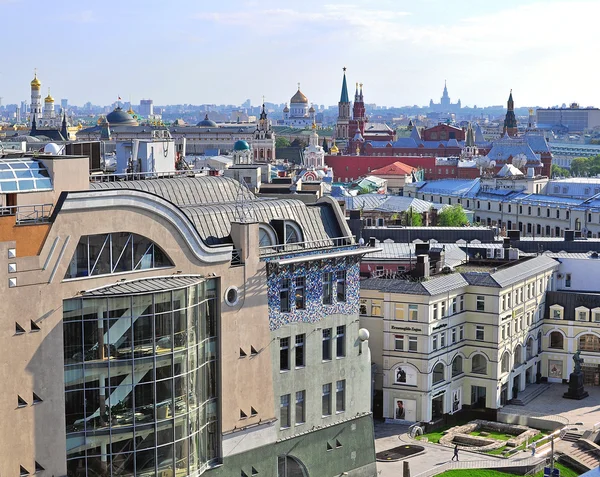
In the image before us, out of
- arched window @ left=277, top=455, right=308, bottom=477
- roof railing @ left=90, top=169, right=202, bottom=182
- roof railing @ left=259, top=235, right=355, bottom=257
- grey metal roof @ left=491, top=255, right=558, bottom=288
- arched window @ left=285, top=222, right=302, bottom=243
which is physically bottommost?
arched window @ left=277, top=455, right=308, bottom=477

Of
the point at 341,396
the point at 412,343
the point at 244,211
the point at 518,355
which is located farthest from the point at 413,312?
the point at 244,211

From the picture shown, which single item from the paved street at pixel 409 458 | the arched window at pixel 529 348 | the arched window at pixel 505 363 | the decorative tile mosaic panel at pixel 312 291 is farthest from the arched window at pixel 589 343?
the decorative tile mosaic panel at pixel 312 291

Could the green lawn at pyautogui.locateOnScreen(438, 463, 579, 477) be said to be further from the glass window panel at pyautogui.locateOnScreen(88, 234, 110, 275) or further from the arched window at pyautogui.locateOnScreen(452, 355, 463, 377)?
the glass window panel at pyautogui.locateOnScreen(88, 234, 110, 275)

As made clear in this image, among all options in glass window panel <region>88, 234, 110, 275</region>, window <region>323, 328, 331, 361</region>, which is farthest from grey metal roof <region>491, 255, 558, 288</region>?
glass window panel <region>88, 234, 110, 275</region>

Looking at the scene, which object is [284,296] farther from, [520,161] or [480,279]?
[520,161]

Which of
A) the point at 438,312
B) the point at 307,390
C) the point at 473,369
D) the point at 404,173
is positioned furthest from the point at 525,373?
the point at 404,173

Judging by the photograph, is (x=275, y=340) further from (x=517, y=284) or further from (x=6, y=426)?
(x=517, y=284)
